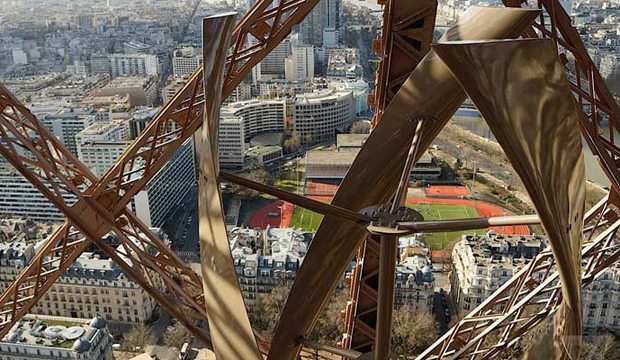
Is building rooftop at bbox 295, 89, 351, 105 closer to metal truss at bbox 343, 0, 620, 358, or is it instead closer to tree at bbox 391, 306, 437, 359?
tree at bbox 391, 306, 437, 359

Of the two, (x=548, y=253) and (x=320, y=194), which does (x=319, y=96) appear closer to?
(x=320, y=194)

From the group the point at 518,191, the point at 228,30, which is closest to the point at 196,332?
the point at 228,30

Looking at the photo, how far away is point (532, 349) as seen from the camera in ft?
4.66

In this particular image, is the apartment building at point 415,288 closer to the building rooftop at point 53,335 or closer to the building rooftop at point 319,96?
the building rooftop at point 53,335

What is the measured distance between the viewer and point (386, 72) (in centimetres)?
277

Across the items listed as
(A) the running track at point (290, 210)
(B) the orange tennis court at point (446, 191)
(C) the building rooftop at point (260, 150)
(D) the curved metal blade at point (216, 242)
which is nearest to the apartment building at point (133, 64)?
(C) the building rooftop at point (260, 150)

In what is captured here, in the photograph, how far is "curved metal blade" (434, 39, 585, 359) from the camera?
1.12 m

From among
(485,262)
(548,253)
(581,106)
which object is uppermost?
(581,106)

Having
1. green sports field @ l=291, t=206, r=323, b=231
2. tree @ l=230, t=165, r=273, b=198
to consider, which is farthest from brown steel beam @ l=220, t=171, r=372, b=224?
tree @ l=230, t=165, r=273, b=198

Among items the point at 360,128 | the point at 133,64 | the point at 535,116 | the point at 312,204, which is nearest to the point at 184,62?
the point at 133,64

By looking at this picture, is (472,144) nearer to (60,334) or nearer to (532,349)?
(60,334)

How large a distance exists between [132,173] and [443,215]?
11472 mm

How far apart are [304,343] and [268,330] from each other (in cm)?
766

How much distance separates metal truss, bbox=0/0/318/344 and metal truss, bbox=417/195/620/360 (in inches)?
45.9
